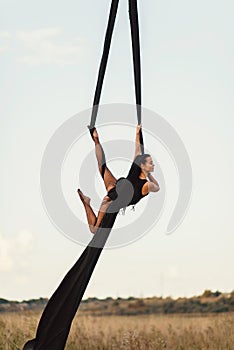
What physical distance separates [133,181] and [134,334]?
2542 mm

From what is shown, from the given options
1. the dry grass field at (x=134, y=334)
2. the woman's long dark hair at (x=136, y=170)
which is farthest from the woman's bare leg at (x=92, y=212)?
the dry grass field at (x=134, y=334)

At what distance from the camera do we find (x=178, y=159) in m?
4.32

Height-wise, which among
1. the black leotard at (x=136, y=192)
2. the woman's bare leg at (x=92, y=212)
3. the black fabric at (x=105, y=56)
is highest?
the black fabric at (x=105, y=56)

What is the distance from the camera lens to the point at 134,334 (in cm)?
612

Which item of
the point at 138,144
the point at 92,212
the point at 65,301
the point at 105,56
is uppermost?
the point at 105,56

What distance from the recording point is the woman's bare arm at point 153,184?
12.8 ft

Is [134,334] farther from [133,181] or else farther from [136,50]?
[136,50]

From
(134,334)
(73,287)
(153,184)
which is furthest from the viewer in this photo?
(134,334)

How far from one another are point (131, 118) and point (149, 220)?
56 centimetres

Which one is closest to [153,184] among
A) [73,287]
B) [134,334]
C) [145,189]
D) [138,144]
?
[145,189]

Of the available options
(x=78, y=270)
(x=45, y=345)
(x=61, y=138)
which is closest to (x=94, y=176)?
(x=61, y=138)

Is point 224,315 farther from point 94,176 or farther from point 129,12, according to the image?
point 129,12

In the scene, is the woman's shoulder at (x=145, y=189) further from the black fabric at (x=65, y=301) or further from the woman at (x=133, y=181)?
the black fabric at (x=65, y=301)

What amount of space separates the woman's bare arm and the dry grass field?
2383 millimetres
